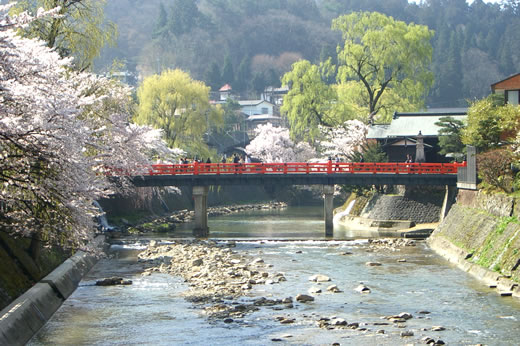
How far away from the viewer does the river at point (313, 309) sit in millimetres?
19953

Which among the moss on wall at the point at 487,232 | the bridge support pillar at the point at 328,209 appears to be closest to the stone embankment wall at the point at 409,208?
the bridge support pillar at the point at 328,209

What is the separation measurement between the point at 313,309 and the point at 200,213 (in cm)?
2956

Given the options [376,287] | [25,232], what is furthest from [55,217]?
[376,287]

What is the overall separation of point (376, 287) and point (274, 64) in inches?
6522

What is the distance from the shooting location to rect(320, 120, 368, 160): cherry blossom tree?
68.4 metres

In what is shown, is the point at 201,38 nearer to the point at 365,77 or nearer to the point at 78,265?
the point at 365,77

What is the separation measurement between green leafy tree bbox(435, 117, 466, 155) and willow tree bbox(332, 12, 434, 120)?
12.4m

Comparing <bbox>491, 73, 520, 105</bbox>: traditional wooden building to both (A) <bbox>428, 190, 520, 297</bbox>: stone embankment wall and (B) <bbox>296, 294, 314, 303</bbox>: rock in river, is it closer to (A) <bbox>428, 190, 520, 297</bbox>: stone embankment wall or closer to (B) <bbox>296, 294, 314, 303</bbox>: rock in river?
(A) <bbox>428, 190, 520, 297</bbox>: stone embankment wall

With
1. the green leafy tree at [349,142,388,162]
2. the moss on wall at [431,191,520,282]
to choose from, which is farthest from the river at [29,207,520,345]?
the green leafy tree at [349,142,388,162]

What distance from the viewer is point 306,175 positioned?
5203 centimetres

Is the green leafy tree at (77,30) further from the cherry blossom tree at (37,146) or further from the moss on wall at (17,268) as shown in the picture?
the moss on wall at (17,268)

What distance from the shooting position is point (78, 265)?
1219 inches

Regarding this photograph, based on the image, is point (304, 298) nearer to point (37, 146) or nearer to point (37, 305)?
point (37, 305)

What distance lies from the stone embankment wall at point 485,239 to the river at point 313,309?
0.77 metres
